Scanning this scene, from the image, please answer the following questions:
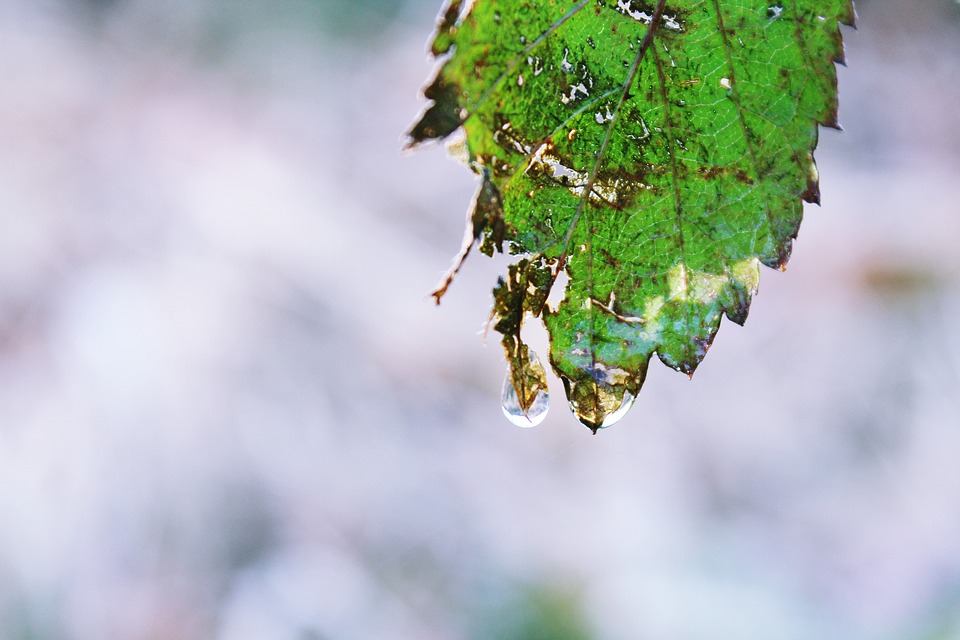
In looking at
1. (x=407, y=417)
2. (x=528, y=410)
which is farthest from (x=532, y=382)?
(x=407, y=417)

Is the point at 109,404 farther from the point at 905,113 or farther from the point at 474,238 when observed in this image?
the point at 905,113

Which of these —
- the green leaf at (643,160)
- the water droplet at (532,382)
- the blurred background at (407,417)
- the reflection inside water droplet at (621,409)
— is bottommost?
the blurred background at (407,417)

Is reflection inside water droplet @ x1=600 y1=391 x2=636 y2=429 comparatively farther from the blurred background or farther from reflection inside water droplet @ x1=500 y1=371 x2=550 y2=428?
the blurred background

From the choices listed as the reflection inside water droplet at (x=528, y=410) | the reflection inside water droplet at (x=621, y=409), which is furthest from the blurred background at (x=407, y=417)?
the reflection inside water droplet at (x=621, y=409)

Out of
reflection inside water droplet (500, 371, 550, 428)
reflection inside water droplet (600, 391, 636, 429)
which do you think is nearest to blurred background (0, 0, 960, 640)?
reflection inside water droplet (500, 371, 550, 428)

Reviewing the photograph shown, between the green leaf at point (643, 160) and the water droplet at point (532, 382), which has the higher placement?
the green leaf at point (643, 160)

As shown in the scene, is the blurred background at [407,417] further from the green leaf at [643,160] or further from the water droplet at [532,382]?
the green leaf at [643,160]

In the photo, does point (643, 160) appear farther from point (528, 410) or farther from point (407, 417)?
point (407, 417)
